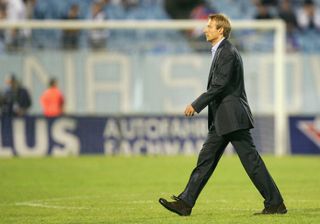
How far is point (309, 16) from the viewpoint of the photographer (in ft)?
97.6

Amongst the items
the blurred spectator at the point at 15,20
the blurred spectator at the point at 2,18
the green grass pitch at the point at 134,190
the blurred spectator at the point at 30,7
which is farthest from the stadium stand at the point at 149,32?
the green grass pitch at the point at 134,190

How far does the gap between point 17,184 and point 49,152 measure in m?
8.67

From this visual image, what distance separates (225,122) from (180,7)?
19.6 meters

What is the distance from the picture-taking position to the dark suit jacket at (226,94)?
10773mm

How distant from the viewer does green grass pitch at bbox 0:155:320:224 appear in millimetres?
11203

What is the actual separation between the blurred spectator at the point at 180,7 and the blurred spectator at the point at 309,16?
3.28m

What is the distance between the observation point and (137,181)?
17.4 m

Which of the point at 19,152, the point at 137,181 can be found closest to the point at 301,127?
the point at 19,152

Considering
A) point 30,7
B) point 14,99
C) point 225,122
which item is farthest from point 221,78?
point 30,7

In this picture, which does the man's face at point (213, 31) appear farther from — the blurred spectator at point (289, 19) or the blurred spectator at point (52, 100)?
the blurred spectator at point (289, 19)

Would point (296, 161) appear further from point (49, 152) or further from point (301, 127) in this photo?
point (49, 152)

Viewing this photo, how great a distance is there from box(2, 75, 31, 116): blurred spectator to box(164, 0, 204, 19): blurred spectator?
653 cm

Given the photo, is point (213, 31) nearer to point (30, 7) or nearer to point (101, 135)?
point (101, 135)

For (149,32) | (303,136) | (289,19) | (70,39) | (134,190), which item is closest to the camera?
(134,190)
